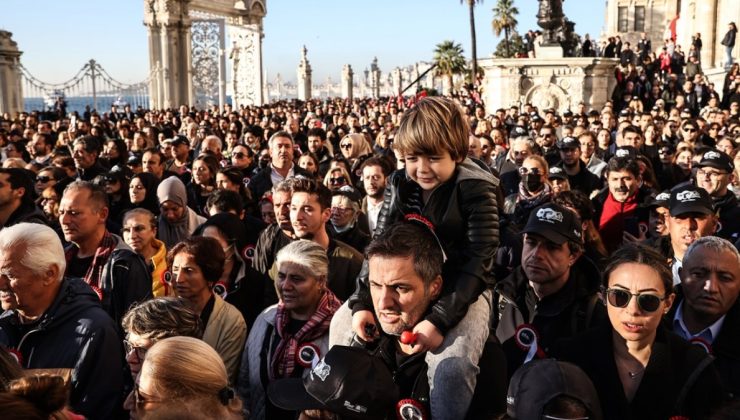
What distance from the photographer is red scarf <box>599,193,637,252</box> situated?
673 centimetres

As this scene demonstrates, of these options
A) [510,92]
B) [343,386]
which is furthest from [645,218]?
[510,92]

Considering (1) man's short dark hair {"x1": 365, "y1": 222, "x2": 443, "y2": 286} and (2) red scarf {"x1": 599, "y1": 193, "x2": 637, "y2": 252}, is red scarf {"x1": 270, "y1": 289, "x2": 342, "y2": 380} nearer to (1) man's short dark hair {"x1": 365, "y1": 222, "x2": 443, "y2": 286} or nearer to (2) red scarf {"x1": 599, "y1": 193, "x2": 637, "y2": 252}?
(1) man's short dark hair {"x1": 365, "y1": 222, "x2": 443, "y2": 286}

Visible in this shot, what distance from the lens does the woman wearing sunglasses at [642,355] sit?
2898mm

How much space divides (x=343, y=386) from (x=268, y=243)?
3.37 metres

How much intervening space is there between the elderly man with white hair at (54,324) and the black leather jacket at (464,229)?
1.45 metres

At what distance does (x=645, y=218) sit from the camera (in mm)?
6566

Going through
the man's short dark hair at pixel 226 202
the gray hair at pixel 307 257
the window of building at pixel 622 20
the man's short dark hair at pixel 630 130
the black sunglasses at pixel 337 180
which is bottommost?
the gray hair at pixel 307 257

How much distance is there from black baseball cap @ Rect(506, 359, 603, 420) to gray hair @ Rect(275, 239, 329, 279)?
184cm

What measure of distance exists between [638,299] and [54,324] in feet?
9.75

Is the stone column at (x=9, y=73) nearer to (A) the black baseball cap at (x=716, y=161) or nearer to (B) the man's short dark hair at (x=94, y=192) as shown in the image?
(B) the man's short dark hair at (x=94, y=192)

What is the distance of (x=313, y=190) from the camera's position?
5402 millimetres

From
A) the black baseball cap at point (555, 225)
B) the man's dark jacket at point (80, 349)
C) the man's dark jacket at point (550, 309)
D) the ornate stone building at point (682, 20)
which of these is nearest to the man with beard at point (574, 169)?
the black baseball cap at point (555, 225)

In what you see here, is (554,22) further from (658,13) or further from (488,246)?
(658,13)

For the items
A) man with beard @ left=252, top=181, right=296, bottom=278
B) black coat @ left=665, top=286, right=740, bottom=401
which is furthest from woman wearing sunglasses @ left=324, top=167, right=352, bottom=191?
black coat @ left=665, top=286, right=740, bottom=401
